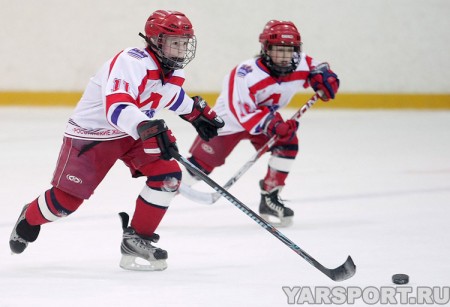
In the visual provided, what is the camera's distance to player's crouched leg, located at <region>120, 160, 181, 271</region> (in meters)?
3.34

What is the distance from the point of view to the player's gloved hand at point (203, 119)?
3.63 meters

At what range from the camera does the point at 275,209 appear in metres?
4.32

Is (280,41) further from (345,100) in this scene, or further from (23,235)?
(345,100)

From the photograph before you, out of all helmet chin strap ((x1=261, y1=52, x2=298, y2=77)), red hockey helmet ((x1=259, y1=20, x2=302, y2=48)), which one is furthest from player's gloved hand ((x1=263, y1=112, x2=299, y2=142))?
red hockey helmet ((x1=259, y1=20, x2=302, y2=48))

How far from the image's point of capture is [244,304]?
288 centimetres

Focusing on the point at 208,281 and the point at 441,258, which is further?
the point at 441,258

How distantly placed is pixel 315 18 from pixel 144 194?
520cm

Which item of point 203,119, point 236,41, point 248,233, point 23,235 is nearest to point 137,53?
point 203,119

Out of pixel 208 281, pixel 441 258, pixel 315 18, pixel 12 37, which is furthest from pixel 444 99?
pixel 208 281

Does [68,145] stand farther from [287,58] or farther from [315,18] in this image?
[315,18]

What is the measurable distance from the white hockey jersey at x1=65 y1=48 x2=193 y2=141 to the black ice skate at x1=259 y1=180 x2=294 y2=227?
883mm

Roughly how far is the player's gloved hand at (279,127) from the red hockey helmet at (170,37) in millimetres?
946

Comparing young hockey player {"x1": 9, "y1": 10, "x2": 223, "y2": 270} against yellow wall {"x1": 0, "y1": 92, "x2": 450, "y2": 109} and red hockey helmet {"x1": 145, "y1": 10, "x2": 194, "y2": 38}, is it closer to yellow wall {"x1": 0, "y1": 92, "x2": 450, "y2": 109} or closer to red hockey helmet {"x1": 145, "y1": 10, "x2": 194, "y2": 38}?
red hockey helmet {"x1": 145, "y1": 10, "x2": 194, "y2": 38}

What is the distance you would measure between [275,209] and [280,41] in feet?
2.40
